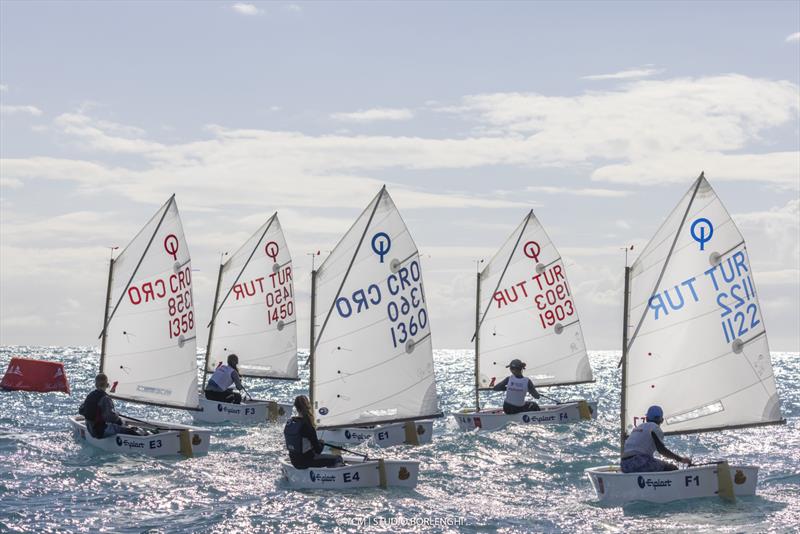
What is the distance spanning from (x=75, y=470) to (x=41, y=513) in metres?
4.59

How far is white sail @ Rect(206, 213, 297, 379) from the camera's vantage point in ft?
138

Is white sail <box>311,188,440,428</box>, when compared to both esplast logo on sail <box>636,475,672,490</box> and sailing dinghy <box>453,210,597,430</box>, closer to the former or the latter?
esplast logo on sail <box>636,475,672,490</box>

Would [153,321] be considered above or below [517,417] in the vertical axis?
above

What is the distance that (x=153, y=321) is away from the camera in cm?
3250

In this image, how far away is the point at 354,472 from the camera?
2202cm

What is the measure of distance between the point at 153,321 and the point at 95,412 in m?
5.97

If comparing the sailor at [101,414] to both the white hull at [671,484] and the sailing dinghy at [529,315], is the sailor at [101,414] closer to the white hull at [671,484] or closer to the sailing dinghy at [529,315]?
the white hull at [671,484]

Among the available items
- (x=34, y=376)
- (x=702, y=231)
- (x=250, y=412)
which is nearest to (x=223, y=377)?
(x=250, y=412)

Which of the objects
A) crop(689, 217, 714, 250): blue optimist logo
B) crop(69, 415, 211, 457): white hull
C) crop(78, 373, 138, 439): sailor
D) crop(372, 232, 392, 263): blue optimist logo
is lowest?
crop(69, 415, 211, 457): white hull

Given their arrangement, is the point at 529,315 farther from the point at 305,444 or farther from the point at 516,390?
the point at 305,444

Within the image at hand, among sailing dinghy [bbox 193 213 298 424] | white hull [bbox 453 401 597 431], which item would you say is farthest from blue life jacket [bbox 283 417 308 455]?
sailing dinghy [bbox 193 213 298 424]

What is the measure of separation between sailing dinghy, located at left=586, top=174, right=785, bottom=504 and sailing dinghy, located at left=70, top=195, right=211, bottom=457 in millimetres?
14906

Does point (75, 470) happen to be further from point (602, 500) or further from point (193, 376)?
point (602, 500)

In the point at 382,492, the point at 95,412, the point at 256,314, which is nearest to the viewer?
the point at 382,492
